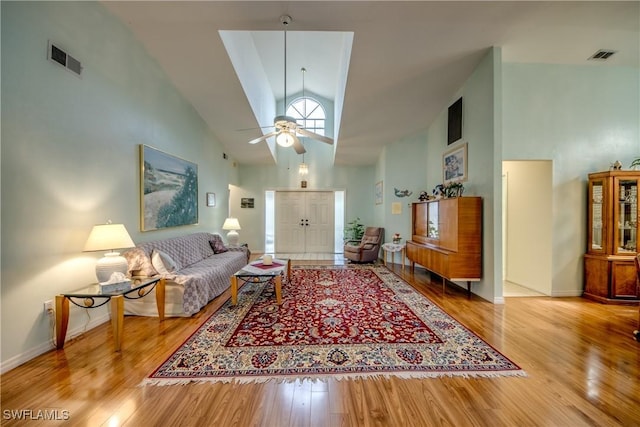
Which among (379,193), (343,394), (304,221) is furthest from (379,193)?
(343,394)

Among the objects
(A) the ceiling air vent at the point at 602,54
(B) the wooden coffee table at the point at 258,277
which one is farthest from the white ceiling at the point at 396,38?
(B) the wooden coffee table at the point at 258,277

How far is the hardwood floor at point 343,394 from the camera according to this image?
5.08ft

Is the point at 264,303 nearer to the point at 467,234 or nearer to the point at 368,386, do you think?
the point at 368,386

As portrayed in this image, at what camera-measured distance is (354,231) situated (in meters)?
7.65

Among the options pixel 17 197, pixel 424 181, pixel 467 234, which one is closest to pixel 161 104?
pixel 17 197

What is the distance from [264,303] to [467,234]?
118 inches

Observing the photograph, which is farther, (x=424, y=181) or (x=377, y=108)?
(x=424, y=181)

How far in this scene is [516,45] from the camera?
337cm

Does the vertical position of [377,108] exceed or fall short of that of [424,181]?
it exceeds it

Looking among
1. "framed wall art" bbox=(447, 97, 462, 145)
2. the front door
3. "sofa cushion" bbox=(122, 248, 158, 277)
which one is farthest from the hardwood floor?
the front door

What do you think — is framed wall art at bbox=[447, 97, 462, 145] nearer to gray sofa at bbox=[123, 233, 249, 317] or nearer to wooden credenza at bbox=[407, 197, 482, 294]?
wooden credenza at bbox=[407, 197, 482, 294]

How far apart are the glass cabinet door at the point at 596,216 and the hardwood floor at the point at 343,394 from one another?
1650 mm

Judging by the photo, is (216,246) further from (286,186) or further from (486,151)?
(486,151)

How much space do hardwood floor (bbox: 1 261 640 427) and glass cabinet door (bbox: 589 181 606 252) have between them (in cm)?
165
